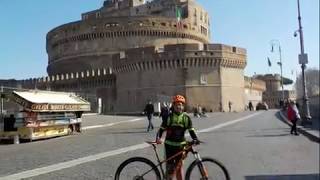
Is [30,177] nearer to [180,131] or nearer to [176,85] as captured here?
[180,131]

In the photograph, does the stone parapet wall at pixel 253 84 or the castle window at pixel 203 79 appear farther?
the stone parapet wall at pixel 253 84

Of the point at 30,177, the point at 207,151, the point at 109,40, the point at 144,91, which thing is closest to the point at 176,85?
the point at 144,91

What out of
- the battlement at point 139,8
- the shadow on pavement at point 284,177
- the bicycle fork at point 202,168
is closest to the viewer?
the bicycle fork at point 202,168

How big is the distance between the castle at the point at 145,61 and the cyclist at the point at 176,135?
37390 millimetres

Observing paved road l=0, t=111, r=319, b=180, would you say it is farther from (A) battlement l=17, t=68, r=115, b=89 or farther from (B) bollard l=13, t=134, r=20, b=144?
(A) battlement l=17, t=68, r=115, b=89

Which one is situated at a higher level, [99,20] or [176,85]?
[99,20]

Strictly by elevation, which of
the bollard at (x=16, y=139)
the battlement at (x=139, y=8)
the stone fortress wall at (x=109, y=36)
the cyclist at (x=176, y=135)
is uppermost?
the battlement at (x=139, y=8)

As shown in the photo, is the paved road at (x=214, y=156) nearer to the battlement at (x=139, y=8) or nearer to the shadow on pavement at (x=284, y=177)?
the shadow on pavement at (x=284, y=177)

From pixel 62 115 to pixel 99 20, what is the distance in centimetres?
5829

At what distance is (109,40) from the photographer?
79.6 metres

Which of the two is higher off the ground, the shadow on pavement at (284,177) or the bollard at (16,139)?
the bollard at (16,139)

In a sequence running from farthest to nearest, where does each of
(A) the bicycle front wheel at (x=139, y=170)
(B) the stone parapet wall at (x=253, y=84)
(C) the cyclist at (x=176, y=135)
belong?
1. (B) the stone parapet wall at (x=253, y=84)
2. (A) the bicycle front wheel at (x=139, y=170)
3. (C) the cyclist at (x=176, y=135)

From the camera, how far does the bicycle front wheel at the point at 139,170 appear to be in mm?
7094

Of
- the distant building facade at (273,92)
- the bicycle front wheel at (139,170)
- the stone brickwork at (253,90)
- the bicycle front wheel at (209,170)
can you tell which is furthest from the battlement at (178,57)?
the bicycle front wheel at (209,170)
